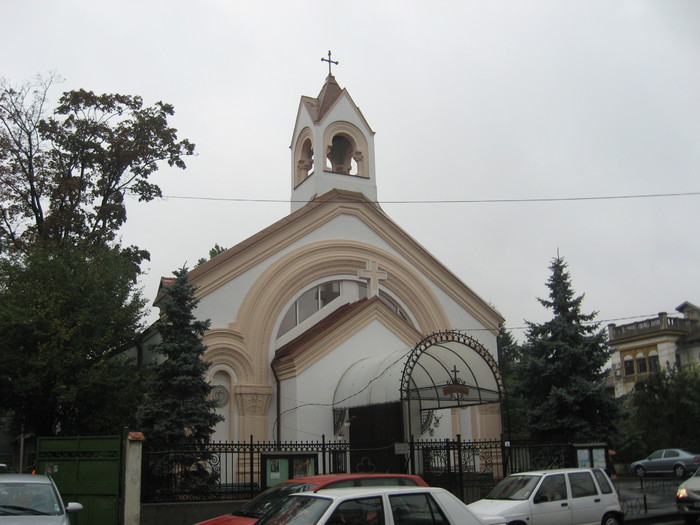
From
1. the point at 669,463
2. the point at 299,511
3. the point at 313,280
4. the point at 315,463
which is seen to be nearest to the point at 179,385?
the point at 315,463

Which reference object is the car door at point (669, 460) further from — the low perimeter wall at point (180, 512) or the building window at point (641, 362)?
the low perimeter wall at point (180, 512)

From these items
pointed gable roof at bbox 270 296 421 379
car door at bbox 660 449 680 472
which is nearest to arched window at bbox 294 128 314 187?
pointed gable roof at bbox 270 296 421 379

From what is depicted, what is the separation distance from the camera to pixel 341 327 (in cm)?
2139

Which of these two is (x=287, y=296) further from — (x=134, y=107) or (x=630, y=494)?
(x=630, y=494)

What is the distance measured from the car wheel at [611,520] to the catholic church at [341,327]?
19.7 ft

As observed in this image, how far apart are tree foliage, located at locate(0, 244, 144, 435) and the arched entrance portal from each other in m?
6.93

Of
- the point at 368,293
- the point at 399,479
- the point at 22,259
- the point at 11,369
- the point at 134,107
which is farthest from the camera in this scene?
the point at 134,107

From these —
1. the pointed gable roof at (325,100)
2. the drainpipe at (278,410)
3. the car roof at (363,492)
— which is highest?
the pointed gable roof at (325,100)

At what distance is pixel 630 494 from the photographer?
69.7 feet

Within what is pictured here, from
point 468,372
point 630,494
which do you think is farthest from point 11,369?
point 630,494

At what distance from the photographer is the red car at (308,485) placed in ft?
33.6

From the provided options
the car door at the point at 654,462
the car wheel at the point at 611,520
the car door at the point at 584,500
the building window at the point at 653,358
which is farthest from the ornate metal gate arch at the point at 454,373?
the building window at the point at 653,358

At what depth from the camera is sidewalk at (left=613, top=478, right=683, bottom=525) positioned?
16125mm

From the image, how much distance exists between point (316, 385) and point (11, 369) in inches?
354
